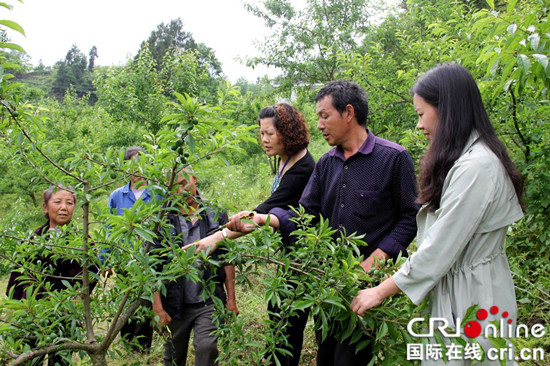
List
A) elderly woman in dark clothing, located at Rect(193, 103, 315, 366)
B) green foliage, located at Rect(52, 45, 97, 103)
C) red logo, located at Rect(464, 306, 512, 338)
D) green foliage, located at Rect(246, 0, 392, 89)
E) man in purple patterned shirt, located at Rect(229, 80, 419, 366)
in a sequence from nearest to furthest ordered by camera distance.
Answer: red logo, located at Rect(464, 306, 512, 338)
man in purple patterned shirt, located at Rect(229, 80, 419, 366)
elderly woman in dark clothing, located at Rect(193, 103, 315, 366)
green foliage, located at Rect(246, 0, 392, 89)
green foliage, located at Rect(52, 45, 97, 103)

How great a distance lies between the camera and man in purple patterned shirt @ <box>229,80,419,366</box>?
213 centimetres

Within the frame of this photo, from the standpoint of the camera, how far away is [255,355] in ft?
6.28

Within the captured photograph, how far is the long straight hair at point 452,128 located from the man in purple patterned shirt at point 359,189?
20.9 inches

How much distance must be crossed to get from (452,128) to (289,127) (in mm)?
1316

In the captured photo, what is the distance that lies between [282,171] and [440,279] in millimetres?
1459

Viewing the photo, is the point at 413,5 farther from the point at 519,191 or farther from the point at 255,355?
the point at 255,355

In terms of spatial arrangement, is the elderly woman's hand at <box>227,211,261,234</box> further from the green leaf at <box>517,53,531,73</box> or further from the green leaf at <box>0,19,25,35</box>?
the green leaf at <box>517,53,531,73</box>

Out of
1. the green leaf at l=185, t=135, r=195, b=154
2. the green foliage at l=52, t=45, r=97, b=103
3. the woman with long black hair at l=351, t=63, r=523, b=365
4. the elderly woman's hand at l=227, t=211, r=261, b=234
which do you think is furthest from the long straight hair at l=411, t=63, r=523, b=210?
the green foliage at l=52, t=45, r=97, b=103

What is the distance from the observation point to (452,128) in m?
1.55

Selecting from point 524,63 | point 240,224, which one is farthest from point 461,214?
point 240,224

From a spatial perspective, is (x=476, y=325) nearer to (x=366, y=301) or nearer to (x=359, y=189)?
(x=366, y=301)

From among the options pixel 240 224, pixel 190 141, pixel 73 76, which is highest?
pixel 73 76

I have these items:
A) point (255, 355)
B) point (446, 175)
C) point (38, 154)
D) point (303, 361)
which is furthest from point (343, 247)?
point (303, 361)

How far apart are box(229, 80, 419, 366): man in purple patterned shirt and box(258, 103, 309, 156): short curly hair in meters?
0.45
